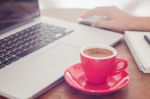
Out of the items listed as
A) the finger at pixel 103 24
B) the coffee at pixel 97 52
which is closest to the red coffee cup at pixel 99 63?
the coffee at pixel 97 52

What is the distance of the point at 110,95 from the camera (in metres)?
0.70

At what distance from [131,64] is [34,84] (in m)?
0.29

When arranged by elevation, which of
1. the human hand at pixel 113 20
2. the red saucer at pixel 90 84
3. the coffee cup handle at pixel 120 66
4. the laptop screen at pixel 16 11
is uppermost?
the laptop screen at pixel 16 11

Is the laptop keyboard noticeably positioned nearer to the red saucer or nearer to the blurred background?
the red saucer

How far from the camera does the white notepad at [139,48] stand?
0.79 metres

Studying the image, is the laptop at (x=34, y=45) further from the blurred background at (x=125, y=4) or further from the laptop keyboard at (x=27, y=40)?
the blurred background at (x=125, y=4)

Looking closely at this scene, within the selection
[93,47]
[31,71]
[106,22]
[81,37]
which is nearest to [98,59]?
[93,47]

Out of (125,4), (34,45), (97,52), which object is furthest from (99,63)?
(125,4)

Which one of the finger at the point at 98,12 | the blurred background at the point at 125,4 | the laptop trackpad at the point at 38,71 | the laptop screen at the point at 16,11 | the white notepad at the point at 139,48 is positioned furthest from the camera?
the blurred background at the point at 125,4

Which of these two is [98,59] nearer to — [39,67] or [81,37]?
[39,67]

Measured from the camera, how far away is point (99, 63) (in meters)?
0.69

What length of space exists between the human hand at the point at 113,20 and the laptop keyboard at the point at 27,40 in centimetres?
14

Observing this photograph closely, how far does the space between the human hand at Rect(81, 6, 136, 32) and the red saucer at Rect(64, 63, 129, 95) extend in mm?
331

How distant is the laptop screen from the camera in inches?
40.4
